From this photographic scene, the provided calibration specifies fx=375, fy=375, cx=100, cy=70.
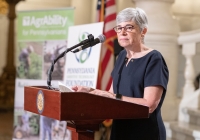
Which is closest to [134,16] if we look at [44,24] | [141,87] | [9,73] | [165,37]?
[141,87]

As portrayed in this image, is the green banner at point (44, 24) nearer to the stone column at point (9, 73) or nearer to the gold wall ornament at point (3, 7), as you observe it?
the stone column at point (9, 73)

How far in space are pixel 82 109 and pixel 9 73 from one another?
6113 millimetres

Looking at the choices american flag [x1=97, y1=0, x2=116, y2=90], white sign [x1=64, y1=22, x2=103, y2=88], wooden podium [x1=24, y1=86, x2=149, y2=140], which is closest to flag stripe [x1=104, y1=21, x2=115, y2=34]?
american flag [x1=97, y1=0, x2=116, y2=90]

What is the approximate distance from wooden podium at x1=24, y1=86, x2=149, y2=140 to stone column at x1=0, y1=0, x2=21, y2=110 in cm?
578

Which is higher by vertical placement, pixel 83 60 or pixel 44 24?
pixel 44 24

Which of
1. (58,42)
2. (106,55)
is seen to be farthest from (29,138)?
(106,55)

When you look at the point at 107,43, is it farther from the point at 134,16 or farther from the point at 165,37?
the point at 134,16

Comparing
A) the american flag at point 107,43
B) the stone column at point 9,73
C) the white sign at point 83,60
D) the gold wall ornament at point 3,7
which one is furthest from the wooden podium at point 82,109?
the gold wall ornament at point 3,7

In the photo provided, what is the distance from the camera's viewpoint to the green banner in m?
3.91

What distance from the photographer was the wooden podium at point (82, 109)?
1.43m

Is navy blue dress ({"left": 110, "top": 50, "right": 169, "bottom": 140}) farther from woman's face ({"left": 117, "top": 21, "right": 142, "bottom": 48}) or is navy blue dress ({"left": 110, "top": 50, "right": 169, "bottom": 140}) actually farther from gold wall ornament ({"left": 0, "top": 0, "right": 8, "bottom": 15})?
gold wall ornament ({"left": 0, "top": 0, "right": 8, "bottom": 15})

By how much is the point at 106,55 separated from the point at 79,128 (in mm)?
3419

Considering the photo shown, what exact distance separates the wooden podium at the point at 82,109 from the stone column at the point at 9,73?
5.78 m

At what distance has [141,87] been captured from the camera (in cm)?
177
